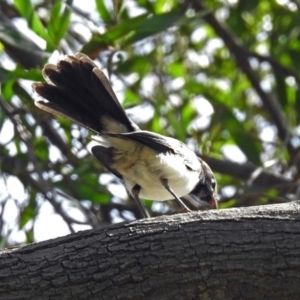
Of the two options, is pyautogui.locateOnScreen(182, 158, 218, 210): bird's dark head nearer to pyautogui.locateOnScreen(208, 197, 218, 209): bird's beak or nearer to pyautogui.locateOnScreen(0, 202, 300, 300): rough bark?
pyautogui.locateOnScreen(208, 197, 218, 209): bird's beak

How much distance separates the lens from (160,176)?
5012mm

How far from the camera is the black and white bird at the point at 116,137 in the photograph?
4598mm

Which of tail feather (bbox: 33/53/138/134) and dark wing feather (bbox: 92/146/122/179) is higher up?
tail feather (bbox: 33/53/138/134)

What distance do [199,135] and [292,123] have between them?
103cm

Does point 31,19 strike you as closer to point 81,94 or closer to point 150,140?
point 81,94

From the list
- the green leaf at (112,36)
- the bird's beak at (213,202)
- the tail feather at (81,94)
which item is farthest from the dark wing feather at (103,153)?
the bird's beak at (213,202)

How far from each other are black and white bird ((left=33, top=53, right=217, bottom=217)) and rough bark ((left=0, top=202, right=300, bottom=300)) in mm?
1301

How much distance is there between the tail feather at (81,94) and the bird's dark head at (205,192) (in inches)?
36.8

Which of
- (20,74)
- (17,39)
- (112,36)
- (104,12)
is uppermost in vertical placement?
(104,12)

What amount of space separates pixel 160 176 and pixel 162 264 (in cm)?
188

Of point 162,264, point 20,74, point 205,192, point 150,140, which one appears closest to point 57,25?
point 20,74

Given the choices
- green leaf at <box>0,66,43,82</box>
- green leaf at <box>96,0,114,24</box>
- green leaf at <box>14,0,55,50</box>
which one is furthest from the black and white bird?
green leaf at <box>96,0,114,24</box>

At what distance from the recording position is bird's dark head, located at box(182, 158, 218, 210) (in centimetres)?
555

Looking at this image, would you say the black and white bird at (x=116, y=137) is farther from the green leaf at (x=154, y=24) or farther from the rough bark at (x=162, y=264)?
the rough bark at (x=162, y=264)
